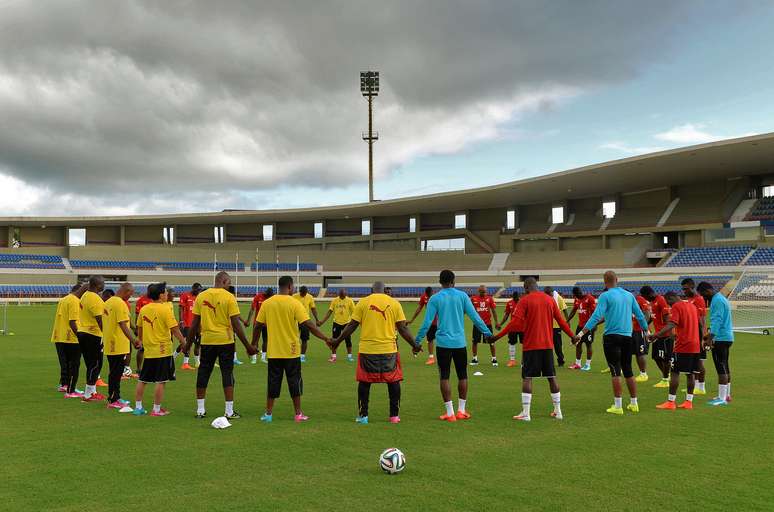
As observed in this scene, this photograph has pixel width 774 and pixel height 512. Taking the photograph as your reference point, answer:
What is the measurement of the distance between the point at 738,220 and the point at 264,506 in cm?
5382

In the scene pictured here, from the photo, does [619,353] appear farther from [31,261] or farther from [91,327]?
[31,261]

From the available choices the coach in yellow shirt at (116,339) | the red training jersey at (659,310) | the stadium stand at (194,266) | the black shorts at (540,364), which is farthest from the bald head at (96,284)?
the stadium stand at (194,266)

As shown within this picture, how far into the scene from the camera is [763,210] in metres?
47.4

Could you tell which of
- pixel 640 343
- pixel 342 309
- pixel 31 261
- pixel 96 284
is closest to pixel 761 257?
pixel 640 343

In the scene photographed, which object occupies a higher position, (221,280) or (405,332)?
(221,280)

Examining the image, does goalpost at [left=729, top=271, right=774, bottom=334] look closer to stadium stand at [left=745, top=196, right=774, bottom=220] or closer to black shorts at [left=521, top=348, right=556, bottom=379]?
stadium stand at [left=745, top=196, right=774, bottom=220]

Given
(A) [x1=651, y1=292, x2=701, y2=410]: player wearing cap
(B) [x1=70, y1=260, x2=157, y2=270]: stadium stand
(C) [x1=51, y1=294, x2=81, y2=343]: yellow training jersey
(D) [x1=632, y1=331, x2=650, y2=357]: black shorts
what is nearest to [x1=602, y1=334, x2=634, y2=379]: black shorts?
(A) [x1=651, y1=292, x2=701, y2=410]: player wearing cap

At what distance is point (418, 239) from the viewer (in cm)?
6962

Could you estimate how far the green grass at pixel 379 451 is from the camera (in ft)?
16.5

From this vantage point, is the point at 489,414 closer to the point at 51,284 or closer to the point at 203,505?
the point at 203,505

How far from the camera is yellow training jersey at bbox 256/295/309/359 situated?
7.93 metres

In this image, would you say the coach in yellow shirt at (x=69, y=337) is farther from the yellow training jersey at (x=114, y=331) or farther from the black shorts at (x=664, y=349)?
the black shorts at (x=664, y=349)

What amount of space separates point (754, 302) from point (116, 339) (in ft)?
115

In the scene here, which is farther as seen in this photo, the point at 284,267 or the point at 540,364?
the point at 284,267
